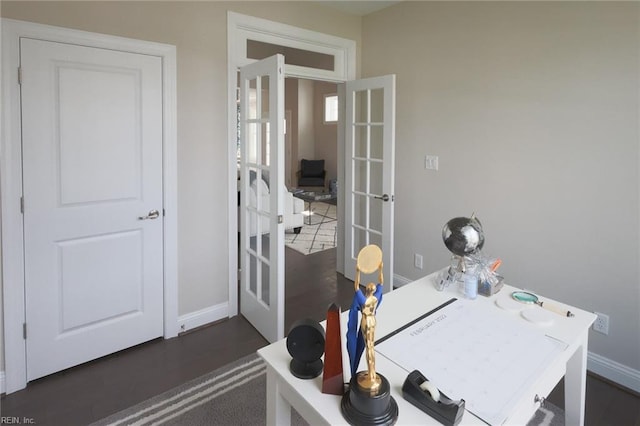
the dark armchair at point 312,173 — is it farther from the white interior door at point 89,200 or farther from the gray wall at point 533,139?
the white interior door at point 89,200

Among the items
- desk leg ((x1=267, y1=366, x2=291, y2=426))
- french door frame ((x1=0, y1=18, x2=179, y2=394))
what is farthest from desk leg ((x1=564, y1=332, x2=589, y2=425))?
french door frame ((x1=0, y1=18, x2=179, y2=394))

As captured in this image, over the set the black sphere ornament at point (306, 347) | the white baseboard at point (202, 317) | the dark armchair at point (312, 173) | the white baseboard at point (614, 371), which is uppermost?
the dark armchair at point (312, 173)

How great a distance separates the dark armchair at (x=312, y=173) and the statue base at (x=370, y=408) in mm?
8265

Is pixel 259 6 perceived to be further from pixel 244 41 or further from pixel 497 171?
pixel 497 171

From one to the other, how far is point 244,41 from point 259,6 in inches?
12.0

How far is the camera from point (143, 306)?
9.33 feet

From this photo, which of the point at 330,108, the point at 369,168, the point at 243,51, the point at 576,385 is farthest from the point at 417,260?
the point at 330,108

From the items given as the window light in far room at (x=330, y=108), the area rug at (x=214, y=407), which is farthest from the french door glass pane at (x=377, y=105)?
the window light in far room at (x=330, y=108)

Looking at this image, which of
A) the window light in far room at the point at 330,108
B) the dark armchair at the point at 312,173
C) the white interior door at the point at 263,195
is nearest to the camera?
the white interior door at the point at 263,195

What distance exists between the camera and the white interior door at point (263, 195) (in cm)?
263

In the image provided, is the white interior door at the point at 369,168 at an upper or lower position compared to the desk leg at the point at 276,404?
upper

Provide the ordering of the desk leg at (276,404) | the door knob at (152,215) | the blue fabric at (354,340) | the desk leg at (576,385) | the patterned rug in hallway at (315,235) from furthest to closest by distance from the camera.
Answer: the patterned rug in hallway at (315,235)
the door knob at (152,215)
the desk leg at (576,385)
the desk leg at (276,404)
the blue fabric at (354,340)

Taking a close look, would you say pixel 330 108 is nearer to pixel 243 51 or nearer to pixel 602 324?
pixel 243 51

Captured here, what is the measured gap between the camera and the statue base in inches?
41.3
